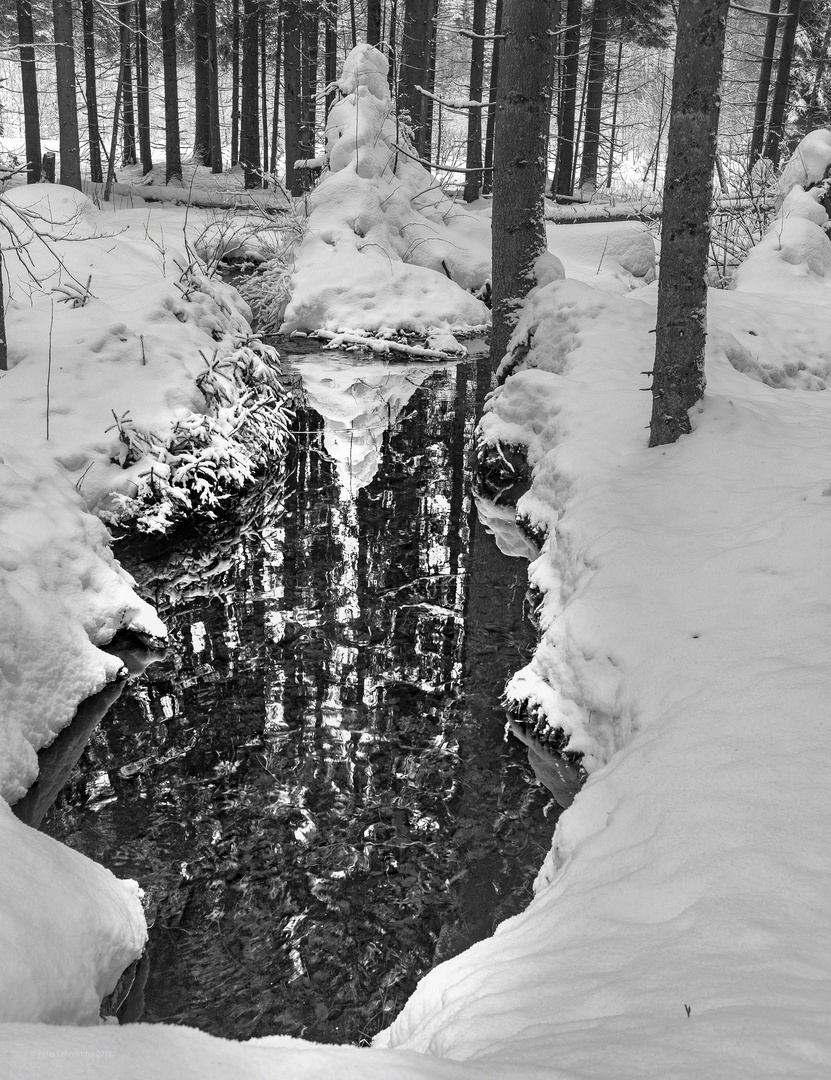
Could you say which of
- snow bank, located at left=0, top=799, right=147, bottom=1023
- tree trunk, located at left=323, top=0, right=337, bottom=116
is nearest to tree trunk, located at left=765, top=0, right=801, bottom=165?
tree trunk, located at left=323, top=0, right=337, bottom=116

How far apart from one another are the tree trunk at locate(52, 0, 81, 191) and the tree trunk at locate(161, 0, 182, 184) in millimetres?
8879

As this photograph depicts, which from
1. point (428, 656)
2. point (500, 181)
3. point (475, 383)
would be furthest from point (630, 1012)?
point (475, 383)

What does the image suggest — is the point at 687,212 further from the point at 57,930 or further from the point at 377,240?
the point at 377,240

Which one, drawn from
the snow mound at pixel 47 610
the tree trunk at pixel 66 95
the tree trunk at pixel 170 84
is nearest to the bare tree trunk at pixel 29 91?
the tree trunk at pixel 170 84

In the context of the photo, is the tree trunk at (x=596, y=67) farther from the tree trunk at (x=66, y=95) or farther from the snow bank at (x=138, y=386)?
the snow bank at (x=138, y=386)

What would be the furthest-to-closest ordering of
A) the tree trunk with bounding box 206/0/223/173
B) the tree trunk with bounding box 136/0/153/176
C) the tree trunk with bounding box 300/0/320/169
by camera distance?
1. the tree trunk with bounding box 136/0/153/176
2. the tree trunk with bounding box 206/0/223/173
3. the tree trunk with bounding box 300/0/320/169

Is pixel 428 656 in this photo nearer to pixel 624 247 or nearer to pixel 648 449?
pixel 648 449

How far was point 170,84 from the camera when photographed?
25109 mm

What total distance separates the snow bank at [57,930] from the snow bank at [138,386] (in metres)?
3.99

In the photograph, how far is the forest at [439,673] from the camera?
2305 millimetres

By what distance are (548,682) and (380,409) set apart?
6.34 metres

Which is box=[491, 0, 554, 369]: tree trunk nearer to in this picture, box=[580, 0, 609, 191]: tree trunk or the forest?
the forest

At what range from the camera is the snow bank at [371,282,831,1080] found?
195 centimetres

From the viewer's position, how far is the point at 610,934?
96.5 inches
